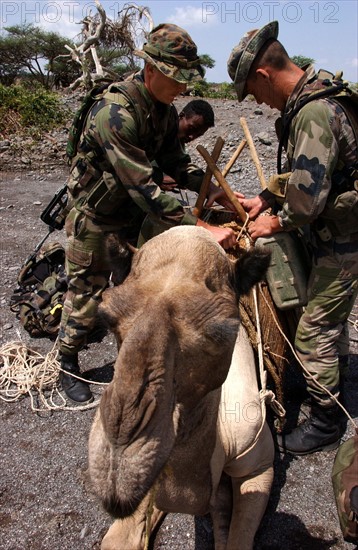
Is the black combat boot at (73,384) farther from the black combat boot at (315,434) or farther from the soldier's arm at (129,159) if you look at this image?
the soldier's arm at (129,159)

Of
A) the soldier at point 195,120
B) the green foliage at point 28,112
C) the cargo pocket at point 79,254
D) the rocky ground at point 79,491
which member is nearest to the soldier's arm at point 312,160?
the cargo pocket at point 79,254

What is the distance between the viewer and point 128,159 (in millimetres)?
3871

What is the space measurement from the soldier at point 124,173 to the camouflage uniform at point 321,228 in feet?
2.12

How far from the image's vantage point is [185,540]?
3553mm

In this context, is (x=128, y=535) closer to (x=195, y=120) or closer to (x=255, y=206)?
(x=255, y=206)

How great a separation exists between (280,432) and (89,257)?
7.66ft

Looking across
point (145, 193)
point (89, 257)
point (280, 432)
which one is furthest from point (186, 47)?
point (280, 432)

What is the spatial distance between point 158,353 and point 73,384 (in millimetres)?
3480

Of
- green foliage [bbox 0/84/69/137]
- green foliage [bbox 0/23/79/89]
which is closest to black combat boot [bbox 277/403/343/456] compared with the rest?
green foliage [bbox 0/84/69/137]

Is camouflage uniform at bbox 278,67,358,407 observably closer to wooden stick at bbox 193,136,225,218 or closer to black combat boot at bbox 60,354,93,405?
wooden stick at bbox 193,136,225,218

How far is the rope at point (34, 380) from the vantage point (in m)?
5.05

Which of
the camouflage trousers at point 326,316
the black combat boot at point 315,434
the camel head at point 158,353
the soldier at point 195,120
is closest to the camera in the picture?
the camel head at point 158,353

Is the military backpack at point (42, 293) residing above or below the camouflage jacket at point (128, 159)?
below

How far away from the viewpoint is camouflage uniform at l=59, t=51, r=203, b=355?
12.7 feet
